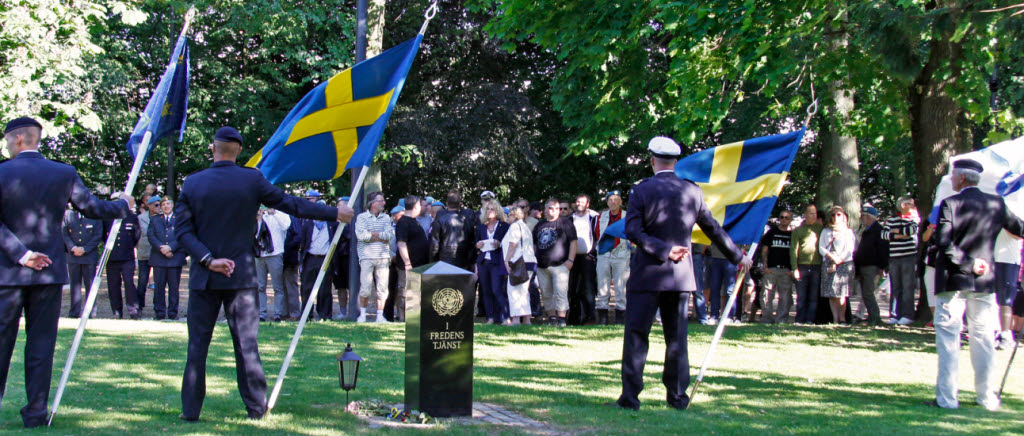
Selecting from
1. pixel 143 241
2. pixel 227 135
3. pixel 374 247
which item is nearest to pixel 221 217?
pixel 227 135

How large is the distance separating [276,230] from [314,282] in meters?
1.08

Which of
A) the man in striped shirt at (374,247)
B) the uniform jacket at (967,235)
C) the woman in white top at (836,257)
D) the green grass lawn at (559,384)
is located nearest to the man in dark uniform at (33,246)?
the green grass lawn at (559,384)

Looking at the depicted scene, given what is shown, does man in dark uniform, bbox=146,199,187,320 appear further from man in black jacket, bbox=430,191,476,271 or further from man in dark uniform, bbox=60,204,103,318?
man in black jacket, bbox=430,191,476,271

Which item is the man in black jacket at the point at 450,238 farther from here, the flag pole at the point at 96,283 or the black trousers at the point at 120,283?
the flag pole at the point at 96,283

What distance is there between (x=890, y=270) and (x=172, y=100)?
465 inches

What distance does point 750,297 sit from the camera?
16031 millimetres

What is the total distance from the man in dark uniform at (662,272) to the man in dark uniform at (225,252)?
90.2 inches

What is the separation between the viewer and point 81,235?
47.2 ft

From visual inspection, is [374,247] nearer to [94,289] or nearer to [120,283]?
[120,283]

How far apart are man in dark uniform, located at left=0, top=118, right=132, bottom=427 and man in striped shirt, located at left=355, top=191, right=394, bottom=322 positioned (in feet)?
26.1

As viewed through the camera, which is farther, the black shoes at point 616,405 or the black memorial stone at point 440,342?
the black shoes at point 616,405

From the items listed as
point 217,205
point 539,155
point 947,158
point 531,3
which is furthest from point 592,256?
point 539,155

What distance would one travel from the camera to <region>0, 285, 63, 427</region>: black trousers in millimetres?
6301

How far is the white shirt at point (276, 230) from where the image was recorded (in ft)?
49.4
